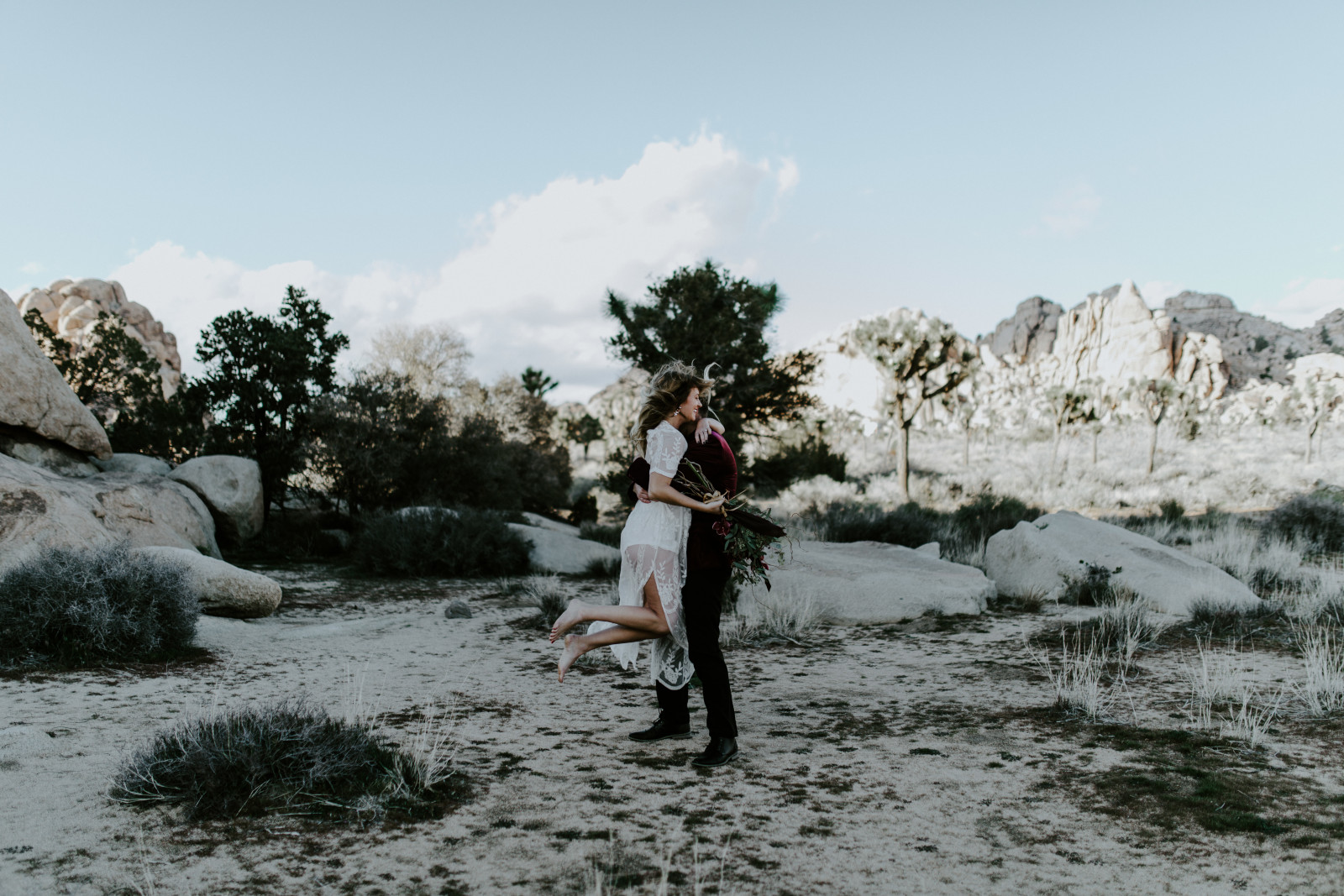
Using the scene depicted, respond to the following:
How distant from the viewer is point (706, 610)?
409 cm

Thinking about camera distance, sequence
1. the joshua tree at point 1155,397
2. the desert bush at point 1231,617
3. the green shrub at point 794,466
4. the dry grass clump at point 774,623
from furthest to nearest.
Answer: the joshua tree at point 1155,397 < the green shrub at point 794,466 < the dry grass clump at point 774,623 < the desert bush at point 1231,617

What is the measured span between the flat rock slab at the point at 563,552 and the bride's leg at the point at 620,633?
8.63m

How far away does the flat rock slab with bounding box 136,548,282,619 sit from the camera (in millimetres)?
8211

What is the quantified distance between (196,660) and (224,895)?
4559 mm

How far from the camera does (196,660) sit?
632 cm

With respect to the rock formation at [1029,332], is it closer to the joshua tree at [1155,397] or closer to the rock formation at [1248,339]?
the rock formation at [1248,339]

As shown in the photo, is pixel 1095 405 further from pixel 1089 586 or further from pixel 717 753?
pixel 717 753

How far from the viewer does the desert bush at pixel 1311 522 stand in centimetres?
1354

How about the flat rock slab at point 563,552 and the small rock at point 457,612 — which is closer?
the small rock at point 457,612

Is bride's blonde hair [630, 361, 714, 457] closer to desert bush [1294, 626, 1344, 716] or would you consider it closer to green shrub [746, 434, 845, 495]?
desert bush [1294, 626, 1344, 716]

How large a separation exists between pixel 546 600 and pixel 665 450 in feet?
17.7

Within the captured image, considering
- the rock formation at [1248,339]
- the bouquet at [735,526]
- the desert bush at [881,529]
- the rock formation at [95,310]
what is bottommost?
the desert bush at [881,529]

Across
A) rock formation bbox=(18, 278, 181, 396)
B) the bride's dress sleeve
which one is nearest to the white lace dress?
the bride's dress sleeve

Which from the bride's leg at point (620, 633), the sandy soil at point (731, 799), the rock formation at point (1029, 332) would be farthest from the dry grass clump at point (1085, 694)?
the rock formation at point (1029, 332)
